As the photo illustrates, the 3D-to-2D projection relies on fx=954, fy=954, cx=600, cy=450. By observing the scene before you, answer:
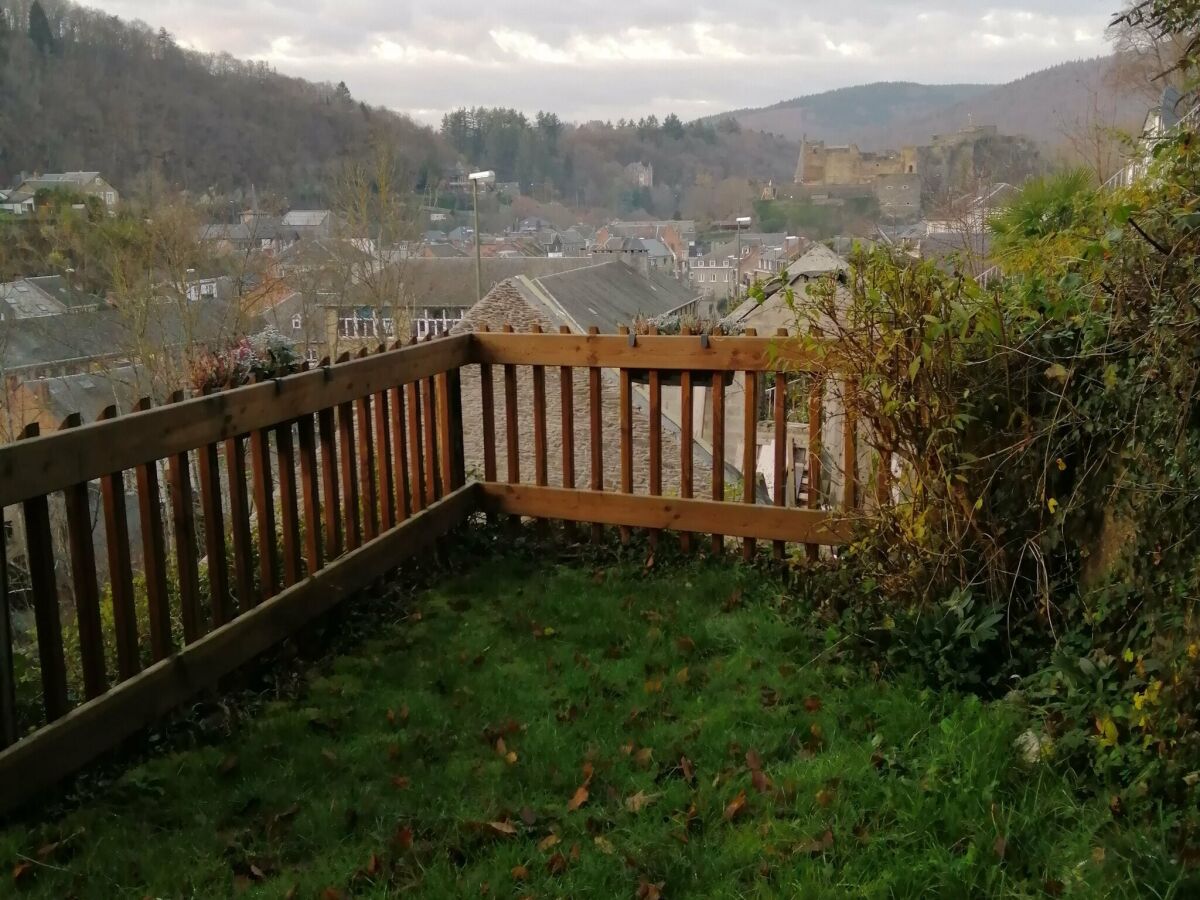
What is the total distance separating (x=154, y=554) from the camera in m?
3.45

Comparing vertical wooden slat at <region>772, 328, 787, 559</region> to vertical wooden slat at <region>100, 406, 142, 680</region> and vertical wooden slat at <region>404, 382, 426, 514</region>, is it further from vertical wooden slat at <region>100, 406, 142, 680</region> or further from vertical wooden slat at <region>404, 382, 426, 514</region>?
vertical wooden slat at <region>100, 406, 142, 680</region>

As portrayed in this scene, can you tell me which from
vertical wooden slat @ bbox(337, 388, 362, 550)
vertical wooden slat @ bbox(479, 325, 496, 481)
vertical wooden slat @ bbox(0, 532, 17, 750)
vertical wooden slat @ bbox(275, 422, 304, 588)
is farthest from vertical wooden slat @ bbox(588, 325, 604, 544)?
vertical wooden slat @ bbox(0, 532, 17, 750)

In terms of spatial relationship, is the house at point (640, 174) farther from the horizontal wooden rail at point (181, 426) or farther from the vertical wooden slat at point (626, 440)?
the horizontal wooden rail at point (181, 426)

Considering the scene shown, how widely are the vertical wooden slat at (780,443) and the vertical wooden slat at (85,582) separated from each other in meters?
3.16

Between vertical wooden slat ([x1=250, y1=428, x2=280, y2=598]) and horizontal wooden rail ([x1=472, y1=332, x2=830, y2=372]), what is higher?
horizontal wooden rail ([x1=472, y1=332, x2=830, y2=372])

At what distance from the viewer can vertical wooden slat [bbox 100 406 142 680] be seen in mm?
3281

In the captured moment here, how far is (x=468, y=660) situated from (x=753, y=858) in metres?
1.85

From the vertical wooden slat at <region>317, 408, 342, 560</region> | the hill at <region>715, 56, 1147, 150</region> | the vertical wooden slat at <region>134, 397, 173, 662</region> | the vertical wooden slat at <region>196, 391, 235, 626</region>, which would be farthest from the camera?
the hill at <region>715, 56, 1147, 150</region>

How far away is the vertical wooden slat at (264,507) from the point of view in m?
4.02

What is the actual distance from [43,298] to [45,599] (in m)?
25.1

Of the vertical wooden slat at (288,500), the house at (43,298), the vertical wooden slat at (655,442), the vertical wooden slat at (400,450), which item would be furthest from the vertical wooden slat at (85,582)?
the house at (43,298)

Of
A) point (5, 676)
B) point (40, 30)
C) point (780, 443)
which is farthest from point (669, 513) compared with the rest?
point (40, 30)

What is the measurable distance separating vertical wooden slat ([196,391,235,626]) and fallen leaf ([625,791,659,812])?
1.86 metres

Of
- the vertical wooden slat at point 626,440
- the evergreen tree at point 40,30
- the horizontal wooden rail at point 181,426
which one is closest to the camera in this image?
the horizontal wooden rail at point 181,426
